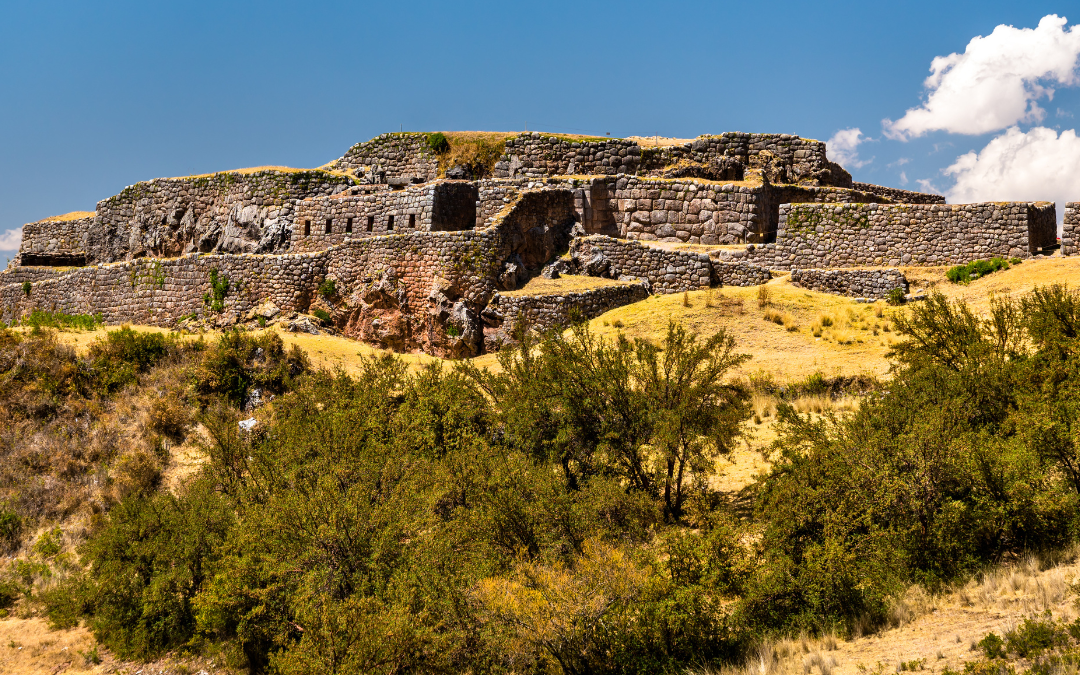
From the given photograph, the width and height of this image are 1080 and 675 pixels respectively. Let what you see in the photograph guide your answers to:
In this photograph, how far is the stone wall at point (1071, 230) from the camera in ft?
73.8

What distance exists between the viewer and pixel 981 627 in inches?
332

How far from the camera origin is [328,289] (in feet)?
83.0

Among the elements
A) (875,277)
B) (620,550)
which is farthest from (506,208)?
(620,550)

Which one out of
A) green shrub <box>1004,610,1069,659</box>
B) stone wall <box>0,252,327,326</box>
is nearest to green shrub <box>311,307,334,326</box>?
stone wall <box>0,252,327,326</box>

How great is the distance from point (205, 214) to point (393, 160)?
829cm

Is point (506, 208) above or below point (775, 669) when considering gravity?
above

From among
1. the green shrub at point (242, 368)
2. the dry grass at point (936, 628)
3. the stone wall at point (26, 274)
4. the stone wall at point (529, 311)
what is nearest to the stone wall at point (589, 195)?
the stone wall at point (529, 311)

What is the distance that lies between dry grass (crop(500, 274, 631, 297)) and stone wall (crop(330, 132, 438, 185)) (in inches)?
394

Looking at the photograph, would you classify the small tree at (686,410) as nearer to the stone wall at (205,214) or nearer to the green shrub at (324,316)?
the green shrub at (324,316)

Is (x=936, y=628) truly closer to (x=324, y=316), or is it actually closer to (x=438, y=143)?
(x=324, y=316)

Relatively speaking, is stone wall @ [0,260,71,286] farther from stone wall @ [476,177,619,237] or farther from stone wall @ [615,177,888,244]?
stone wall @ [615,177,888,244]

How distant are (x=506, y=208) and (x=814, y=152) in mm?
12469

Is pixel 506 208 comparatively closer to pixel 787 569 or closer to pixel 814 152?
pixel 814 152

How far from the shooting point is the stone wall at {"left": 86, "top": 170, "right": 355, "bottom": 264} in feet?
104
